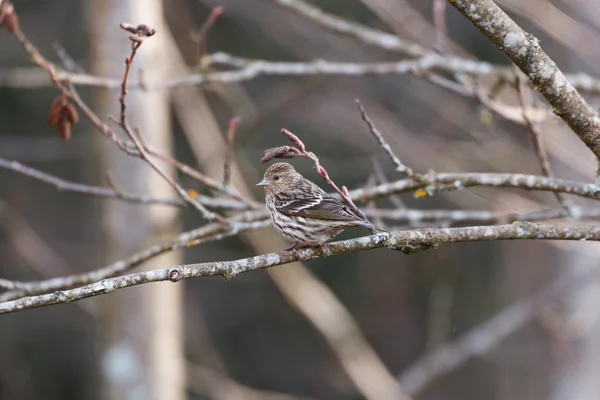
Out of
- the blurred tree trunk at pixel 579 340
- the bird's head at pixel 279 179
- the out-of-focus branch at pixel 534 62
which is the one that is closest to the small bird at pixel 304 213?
the bird's head at pixel 279 179

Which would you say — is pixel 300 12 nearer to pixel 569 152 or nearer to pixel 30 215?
pixel 569 152

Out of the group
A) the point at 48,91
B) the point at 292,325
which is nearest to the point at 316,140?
the point at 292,325

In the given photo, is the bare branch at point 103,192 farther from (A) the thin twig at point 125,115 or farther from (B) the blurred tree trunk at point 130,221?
(B) the blurred tree trunk at point 130,221

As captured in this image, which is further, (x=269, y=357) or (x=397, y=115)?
(x=269, y=357)

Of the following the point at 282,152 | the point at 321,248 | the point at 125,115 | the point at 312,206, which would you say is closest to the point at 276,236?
the point at 312,206

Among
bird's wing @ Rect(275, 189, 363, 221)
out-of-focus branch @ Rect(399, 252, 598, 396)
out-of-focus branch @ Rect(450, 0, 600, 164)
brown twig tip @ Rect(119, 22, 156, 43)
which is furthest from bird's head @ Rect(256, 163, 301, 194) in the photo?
out-of-focus branch @ Rect(399, 252, 598, 396)

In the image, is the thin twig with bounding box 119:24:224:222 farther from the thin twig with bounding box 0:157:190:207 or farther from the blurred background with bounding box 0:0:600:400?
the blurred background with bounding box 0:0:600:400
